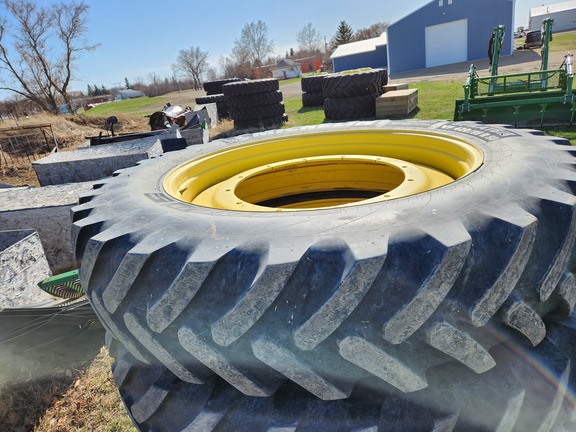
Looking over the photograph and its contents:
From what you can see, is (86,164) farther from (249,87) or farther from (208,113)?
(208,113)

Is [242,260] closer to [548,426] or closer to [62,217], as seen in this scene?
[548,426]

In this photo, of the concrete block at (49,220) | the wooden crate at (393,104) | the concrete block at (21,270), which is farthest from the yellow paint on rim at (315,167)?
the wooden crate at (393,104)

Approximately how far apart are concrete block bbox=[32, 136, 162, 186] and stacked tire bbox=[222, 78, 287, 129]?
5276mm

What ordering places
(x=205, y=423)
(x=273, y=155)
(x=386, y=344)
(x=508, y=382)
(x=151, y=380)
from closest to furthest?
(x=386, y=344) → (x=508, y=382) → (x=205, y=423) → (x=151, y=380) → (x=273, y=155)

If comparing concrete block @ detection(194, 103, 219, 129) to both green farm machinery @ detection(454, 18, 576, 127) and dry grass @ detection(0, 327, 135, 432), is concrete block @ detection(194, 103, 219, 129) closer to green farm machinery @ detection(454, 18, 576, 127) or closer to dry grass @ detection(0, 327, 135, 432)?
green farm machinery @ detection(454, 18, 576, 127)

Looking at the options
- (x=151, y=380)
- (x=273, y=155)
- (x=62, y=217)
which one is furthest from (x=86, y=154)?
(x=151, y=380)

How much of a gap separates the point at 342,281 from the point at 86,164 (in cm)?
497

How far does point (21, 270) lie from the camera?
3.21 metres

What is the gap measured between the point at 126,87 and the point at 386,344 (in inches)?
3243

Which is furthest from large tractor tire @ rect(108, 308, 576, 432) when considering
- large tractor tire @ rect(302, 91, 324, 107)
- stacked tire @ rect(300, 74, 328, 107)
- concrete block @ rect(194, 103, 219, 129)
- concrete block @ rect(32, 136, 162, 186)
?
large tractor tire @ rect(302, 91, 324, 107)

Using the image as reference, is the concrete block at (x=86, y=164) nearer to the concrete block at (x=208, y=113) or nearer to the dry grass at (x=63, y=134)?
the dry grass at (x=63, y=134)

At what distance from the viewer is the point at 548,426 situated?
0.99 m

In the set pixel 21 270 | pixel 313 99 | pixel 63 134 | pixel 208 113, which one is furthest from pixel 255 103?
pixel 63 134

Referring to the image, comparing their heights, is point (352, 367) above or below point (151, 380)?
above
